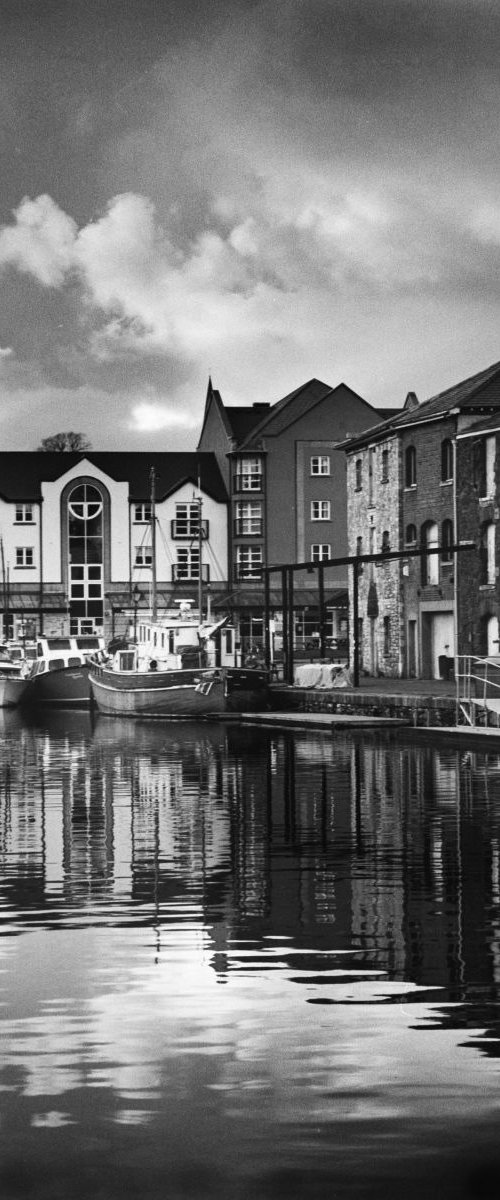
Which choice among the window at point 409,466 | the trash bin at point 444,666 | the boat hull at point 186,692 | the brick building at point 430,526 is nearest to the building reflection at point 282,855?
the boat hull at point 186,692

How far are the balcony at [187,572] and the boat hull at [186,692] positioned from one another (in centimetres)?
4387

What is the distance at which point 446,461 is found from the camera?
222 ft

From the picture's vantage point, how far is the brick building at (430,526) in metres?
64.2

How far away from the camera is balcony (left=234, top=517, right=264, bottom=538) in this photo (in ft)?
370

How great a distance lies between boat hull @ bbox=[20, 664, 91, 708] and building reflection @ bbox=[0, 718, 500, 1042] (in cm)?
3835

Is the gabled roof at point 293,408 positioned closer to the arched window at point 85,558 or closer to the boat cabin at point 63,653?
the arched window at point 85,558

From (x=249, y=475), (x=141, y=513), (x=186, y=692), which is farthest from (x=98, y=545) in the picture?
(x=186, y=692)

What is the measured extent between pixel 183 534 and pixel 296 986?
101 m

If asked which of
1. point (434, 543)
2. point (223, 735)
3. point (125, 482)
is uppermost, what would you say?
point (125, 482)

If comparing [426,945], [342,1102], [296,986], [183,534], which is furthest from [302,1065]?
[183,534]

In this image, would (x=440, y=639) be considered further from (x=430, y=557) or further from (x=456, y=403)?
(x=456, y=403)

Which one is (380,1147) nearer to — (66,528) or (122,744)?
(122,744)

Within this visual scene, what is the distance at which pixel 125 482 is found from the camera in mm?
114250

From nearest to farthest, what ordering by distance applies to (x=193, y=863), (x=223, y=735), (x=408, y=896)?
(x=408, y=896) → (x=193, y=863) → (x=223, y=735)
